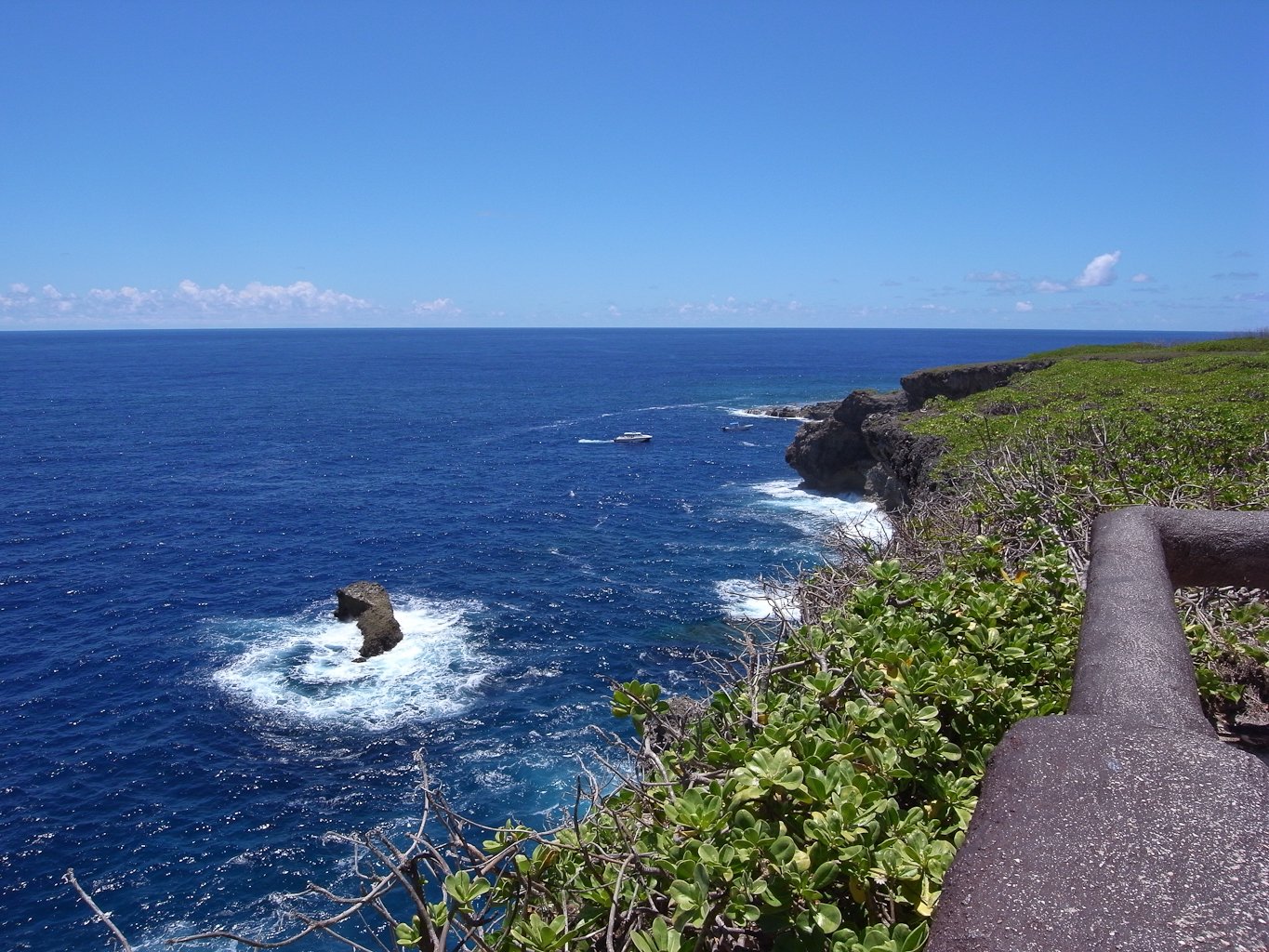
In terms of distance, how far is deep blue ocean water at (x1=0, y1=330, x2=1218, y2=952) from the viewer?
23688 mm

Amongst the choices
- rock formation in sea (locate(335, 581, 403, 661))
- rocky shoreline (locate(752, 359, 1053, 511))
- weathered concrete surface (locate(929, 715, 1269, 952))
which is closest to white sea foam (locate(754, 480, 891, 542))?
rocky shoreline (locate(752, 359, 1053, 511))

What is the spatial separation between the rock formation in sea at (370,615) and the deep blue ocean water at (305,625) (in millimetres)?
939

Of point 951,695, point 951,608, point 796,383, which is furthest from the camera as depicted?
point 796,383

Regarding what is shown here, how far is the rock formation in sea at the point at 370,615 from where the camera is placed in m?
34.4

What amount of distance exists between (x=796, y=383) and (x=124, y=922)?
414 ft

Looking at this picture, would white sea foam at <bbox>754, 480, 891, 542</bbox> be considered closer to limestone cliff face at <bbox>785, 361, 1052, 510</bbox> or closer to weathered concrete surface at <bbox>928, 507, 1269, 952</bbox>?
limestone cliff face at <bbox>785, 361, 1052, 510</bbox>

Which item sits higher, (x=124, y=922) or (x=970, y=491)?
(x=970, y=491)

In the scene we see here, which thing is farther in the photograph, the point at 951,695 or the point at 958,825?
the point at 951,695

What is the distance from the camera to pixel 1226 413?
15.8 m

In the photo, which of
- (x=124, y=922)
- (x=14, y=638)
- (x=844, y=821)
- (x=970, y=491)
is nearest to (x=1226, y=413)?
(x=970, y=491)

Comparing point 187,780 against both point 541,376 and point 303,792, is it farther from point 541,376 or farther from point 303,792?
point 541,376

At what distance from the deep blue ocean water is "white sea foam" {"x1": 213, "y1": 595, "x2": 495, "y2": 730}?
0.44 ft

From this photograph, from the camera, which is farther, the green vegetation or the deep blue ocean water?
the deep blue ocean water

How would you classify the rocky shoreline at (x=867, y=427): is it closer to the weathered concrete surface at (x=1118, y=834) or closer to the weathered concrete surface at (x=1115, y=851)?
the weathered concrete surface at (x=1118, y=834)
